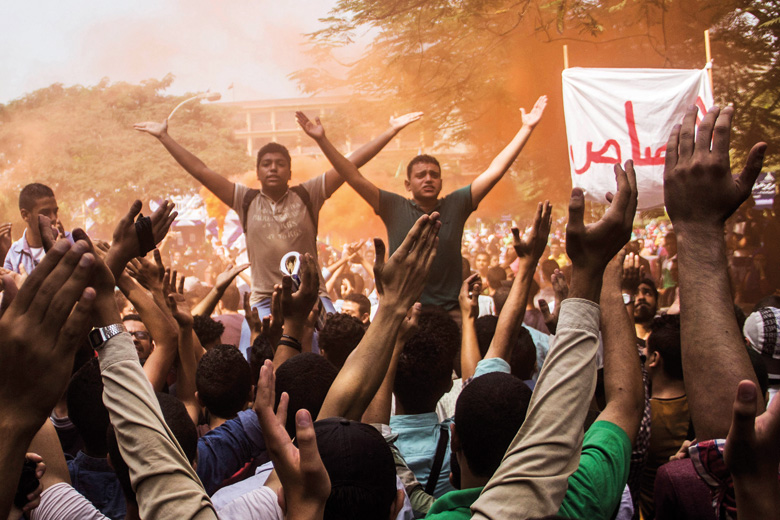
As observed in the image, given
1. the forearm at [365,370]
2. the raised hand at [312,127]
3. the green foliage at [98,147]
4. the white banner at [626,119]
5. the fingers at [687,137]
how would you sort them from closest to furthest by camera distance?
the fingers at [687,137], the forearm at [365,370], the raised hand at [312,127], the white banner at [626,119], the green foliage at [98,147]

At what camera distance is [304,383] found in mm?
2553

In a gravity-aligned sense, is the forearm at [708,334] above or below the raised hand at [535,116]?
below

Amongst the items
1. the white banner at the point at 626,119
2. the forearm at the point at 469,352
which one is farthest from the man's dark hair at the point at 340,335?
the white banner at the point at 626,119

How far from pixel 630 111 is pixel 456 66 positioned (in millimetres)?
4682

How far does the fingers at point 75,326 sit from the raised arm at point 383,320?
79cm

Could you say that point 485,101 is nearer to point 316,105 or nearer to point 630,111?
point 630,111

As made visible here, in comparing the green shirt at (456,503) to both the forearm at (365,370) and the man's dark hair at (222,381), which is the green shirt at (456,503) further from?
the man's dark hair at (222,381)

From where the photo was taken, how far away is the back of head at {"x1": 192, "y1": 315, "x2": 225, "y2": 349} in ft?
14.0

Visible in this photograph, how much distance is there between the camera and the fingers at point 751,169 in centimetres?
160

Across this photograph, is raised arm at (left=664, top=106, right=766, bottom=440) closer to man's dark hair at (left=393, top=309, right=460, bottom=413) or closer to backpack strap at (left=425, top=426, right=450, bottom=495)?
backpack strap at (left=425, top=426, right=450, bottom=495)

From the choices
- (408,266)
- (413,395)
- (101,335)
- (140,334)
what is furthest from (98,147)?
(101,335)

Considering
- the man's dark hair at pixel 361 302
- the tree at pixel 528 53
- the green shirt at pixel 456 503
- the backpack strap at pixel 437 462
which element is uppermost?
the tree at pixel 528 53

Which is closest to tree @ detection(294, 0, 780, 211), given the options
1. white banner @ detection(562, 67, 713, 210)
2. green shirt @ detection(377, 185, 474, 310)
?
white banner @ detection(562, 67, 713, 210)

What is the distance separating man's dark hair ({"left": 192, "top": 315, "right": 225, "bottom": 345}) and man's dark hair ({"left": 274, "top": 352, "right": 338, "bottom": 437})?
5.81 ft
